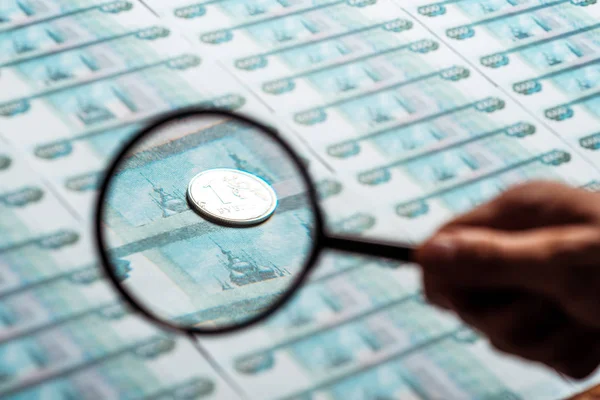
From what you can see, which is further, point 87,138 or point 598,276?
point 87,138

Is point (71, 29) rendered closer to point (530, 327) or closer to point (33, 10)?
point (33, 10)

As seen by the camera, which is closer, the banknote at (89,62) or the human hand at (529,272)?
the human hand at (529,272)

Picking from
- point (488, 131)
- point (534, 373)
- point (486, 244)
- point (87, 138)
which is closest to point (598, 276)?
point (486, 244)

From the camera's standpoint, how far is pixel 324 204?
119 cm

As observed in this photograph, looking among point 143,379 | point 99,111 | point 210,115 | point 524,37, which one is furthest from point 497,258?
point 524,37

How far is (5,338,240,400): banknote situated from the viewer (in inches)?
38.5

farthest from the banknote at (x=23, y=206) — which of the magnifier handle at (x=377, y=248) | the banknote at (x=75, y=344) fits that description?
the magnifier handle at (x=377, y=248)

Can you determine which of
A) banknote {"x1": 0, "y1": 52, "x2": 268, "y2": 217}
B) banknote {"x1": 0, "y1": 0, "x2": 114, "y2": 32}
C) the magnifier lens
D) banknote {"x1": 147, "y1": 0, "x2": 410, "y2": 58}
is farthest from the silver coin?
banknote {"x1": 0, "y1": 0, "x2": 114, "y2": 32}

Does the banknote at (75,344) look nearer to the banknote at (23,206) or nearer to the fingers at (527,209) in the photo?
the banknote at (23,206)

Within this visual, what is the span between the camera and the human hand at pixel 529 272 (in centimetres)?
68

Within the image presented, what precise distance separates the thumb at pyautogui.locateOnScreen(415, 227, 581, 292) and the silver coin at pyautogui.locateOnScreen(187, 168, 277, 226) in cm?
45

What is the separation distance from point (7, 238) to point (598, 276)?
71 centimetres

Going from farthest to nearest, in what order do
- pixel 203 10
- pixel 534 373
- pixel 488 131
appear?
pixel 203 10, pixel 488 131, pixel 534 373

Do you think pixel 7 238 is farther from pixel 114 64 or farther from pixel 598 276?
pixel 598 276
